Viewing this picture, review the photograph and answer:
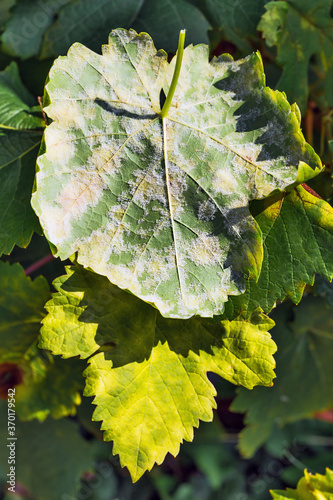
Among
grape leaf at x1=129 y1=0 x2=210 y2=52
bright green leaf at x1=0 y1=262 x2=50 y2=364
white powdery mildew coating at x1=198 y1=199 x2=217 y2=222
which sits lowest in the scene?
bright green leaf at x1=0 y1=262 x2=50 y2=364

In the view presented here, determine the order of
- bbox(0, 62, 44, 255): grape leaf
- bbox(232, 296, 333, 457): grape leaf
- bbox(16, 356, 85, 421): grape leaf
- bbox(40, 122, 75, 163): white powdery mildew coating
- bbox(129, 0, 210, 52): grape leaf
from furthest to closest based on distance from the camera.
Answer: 1. bbox(232, 296, 333, 457): grape leaf
2. bbox(16, 356, 85, 421): grape leaf
3. bbox(129, 0, 210, 52): grape leaf
4. bbox(0, 62, 44, 255): grape leaf
5. bbox(40, 122, 75, 163): white powdery mildew coating

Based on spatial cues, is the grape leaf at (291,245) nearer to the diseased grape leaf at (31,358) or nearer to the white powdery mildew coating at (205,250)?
the white powdery mildew coating at (205,250)

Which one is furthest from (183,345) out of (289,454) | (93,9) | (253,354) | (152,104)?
(289,454)

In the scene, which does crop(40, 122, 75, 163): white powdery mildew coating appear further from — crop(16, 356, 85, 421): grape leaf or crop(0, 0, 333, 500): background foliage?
crop(16, 356, 85, 421): grape leaf

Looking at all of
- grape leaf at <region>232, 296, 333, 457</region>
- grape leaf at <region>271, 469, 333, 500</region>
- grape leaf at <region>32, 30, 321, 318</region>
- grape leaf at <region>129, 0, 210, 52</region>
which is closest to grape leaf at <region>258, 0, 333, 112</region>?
grape leaf at <region>129, 0, 210, 52</region>

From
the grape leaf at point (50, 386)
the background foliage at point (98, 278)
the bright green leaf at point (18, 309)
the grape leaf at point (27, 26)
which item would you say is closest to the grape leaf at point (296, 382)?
the background foliage at point (98, 278)

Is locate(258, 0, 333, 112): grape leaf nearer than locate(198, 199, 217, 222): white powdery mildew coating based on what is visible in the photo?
No

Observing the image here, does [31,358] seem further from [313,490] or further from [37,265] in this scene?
[313,490]
